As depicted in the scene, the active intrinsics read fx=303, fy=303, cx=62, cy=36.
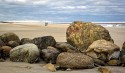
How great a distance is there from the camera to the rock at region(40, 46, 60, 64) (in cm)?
878

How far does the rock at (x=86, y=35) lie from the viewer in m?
10.1

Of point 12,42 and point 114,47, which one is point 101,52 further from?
point 12,42

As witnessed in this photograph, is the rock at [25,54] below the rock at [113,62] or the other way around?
the other way around

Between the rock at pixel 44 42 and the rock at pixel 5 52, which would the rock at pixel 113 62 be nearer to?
the rock at pixel 44 42

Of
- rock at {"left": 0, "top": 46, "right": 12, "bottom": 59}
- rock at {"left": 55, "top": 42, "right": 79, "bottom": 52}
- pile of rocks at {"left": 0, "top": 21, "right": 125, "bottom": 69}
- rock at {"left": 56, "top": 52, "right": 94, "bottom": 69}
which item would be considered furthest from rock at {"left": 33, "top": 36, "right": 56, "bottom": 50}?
rock at {"left": 56, "top": 52, "right": 94, "bottom": 69}

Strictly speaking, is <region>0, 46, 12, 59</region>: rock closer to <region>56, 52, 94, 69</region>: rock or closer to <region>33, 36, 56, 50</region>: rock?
<region>33, 36, 56, 50</region>: rock

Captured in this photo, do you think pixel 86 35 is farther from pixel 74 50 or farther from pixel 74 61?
pixel 74 61

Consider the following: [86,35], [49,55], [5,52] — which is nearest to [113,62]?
[86,35]

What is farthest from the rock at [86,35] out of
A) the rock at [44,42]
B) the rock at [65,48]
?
the rock at [44,42]

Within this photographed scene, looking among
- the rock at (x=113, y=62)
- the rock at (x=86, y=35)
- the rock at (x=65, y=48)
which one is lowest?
the rock at (x=113, y=62)

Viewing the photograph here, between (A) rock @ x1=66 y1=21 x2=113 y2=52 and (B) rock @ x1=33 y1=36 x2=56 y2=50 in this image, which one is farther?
(A) rock @ x1=66 y1=21 x2=113 y2=52

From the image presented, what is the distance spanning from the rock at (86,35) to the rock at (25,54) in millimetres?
1910

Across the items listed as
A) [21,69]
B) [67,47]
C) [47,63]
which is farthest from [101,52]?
[21,69]

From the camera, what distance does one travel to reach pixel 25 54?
8773 millimetres
